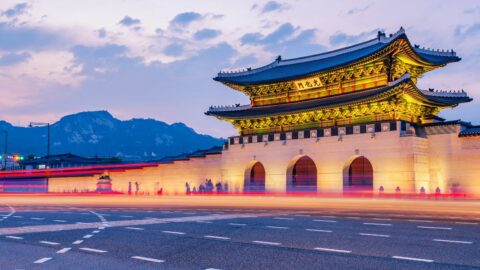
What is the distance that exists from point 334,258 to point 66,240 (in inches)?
280

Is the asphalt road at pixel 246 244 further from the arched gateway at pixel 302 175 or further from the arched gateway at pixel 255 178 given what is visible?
the arched gateway at pixel 255 178

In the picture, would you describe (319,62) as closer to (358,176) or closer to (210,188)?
(358,176)

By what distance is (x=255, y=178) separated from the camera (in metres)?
53.5

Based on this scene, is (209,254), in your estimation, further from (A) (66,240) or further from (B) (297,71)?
(B) (297,71)

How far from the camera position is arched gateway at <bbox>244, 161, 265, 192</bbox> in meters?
51.2

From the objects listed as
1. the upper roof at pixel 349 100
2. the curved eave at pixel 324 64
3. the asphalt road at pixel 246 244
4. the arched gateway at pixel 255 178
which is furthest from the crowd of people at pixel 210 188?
the asphalt road at pixel 246 244

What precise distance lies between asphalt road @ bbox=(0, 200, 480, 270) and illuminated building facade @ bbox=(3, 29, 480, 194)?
77.4 feet

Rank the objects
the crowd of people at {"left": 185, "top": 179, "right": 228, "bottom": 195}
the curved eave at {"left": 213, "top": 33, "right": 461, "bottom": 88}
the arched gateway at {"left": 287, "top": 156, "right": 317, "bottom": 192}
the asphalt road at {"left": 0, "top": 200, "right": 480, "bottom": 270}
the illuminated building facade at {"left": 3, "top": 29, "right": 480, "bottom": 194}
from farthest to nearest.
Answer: the crowd of people at {"left": 185, "top": 179, "right": 228, "bottom": 195}
the arched gateway at {"left": 287, "top": 156, "right": 317, "bottom": 192}
the curved eave at {"left": 213, "top": 33, "right": 461, "bottom": 88}
the illuminated building facade at {"left": 3, "top": 29, "right": 480, "bottom": 194}
the asphalt road at {"left": 0, "top": 200, "right": 480, "bottom": 270}

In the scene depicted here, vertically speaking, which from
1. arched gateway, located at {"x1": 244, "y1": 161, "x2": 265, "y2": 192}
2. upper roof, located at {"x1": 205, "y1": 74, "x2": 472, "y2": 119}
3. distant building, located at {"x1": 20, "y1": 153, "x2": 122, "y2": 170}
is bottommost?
arched gateway, located at {"x1": 244, "y1": 161, "x2": 265, "y2": 192}

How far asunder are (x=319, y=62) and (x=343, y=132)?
1189 centimetres

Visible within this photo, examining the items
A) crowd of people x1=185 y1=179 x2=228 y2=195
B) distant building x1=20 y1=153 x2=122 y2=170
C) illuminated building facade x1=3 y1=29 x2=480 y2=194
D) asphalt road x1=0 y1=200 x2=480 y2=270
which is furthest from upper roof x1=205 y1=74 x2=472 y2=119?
distant building x1=20 y1=153 x2=122 y2=170

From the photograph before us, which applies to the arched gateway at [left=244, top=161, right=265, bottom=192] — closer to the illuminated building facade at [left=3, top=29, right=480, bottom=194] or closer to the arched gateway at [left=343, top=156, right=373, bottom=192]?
the illuminated building facade at [left=3, top=29, right=480, bottom=194]

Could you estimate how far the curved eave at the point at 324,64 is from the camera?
44.0m

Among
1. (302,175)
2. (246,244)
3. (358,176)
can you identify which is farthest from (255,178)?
(246,244)
